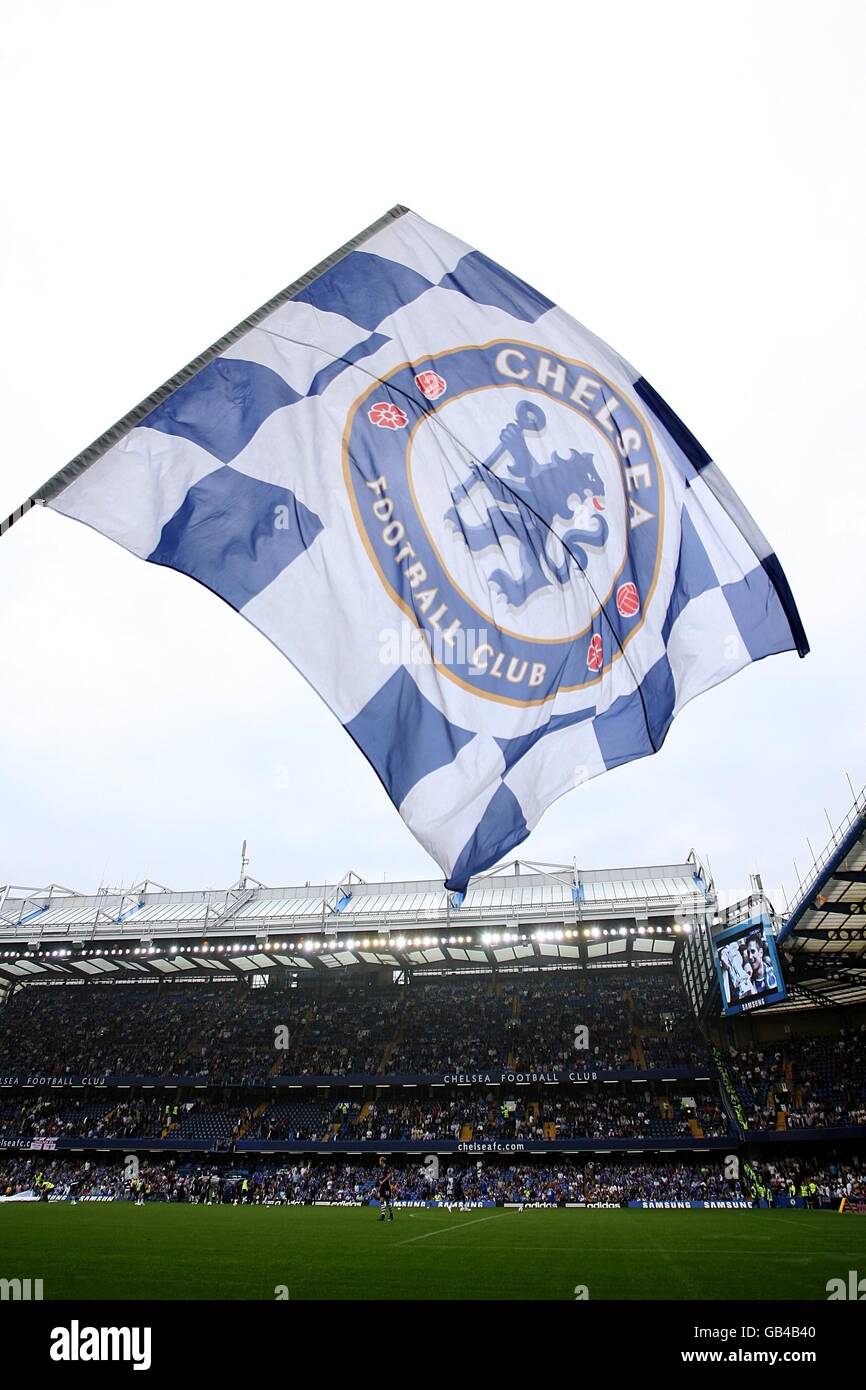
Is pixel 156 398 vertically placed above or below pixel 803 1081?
above

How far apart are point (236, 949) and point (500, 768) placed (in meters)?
43.9

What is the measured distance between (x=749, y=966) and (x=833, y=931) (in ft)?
14.5

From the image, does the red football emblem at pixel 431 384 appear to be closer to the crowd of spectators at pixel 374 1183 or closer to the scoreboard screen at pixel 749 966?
Result: the scoreboard screen at pixel 749 966

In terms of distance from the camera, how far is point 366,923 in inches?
1725

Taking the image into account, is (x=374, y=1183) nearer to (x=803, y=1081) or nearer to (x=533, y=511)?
(x=803, y=1081)

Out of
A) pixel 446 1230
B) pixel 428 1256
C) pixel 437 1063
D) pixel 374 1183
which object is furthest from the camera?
pixel 437 1063

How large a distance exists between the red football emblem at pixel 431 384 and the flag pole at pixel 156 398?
1.05 m

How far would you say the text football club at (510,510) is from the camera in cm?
590

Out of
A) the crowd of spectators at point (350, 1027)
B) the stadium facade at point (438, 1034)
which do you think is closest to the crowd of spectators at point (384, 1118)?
the stadium facade at point (438, 1034)

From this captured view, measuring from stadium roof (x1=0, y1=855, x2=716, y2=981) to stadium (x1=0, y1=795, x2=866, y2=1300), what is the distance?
0.19m

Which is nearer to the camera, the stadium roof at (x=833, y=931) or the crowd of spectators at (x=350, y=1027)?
the stadium roof at (x=833, y=931)

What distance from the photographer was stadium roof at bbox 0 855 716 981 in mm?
41688

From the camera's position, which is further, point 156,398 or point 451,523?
point 451,523

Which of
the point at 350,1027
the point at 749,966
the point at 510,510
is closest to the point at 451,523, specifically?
the point at 510,510
